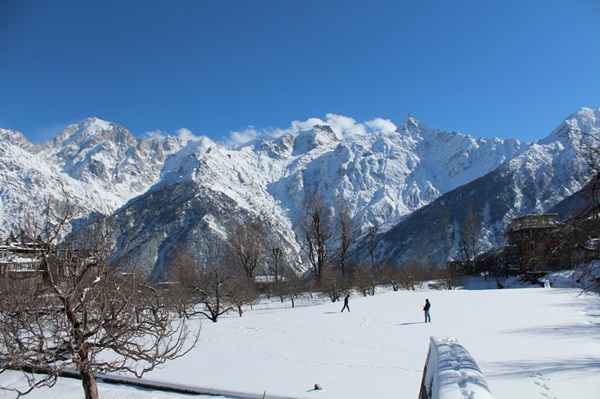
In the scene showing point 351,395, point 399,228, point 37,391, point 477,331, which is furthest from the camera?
point 399,228

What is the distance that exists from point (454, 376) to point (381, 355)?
14.0 m

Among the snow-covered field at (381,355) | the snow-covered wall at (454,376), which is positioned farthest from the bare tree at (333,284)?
the snow-covered wall at (454,376)

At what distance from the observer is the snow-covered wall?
4.03 m

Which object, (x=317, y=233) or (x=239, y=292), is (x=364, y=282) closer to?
(x=317, y=233)

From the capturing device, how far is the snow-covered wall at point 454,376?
4031 mm

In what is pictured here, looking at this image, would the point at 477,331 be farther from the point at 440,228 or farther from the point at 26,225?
the point at 440,228

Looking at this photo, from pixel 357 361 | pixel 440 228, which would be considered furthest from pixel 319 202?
pixel 440 228

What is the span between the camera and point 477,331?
21.3 metres

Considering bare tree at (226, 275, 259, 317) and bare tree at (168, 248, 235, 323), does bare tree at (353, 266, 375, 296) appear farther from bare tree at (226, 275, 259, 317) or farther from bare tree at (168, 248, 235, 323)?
bare tree at (168, 248, 235, 323)

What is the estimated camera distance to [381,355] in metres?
17.6

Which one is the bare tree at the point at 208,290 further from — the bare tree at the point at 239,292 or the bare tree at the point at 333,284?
the bare tree at the point at 333,284

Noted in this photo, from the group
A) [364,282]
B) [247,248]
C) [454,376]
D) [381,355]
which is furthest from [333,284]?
[454,376]

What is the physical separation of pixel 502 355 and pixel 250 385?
30.5ft

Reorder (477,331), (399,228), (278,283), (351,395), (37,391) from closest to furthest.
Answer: (351,395), (37,391), (477,331), (278,283), (399,228)
